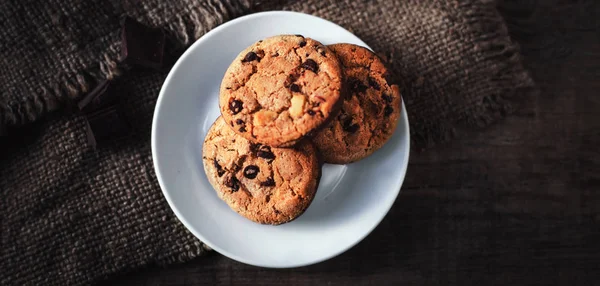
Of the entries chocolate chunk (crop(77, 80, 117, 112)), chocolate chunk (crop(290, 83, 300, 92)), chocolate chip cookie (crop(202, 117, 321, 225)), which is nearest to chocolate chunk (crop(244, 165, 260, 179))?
chocolate chip cookie (crop(202, 117, 321, 225))

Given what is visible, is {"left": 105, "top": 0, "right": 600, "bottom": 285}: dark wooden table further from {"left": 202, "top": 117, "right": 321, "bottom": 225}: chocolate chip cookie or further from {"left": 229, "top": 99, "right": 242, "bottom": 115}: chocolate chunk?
{"left": 229, "top": 99, "right": 242, "bottom": 115}: chocolate chunk

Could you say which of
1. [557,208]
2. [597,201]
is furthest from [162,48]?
[597,201]

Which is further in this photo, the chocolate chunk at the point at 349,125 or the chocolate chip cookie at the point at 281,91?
the chocolate chunk at the point at 349,125

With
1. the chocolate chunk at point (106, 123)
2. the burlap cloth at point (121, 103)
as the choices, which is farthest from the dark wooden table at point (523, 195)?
the chocolate chunk at point (106, 123)

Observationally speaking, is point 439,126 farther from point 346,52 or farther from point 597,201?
point 597,201

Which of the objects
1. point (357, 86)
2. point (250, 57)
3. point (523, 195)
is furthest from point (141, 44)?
point (523, 195)

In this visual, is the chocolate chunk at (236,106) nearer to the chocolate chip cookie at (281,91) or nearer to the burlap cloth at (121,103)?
the chocolate chip cookie at (281,91)
